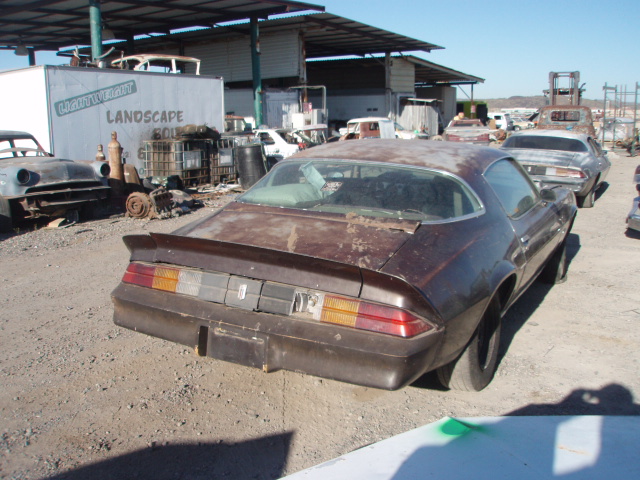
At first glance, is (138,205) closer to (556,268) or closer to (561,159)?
(556,268)

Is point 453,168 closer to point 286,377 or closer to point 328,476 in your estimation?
point 286,377

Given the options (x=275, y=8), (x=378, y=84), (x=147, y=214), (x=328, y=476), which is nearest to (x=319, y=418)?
(x=328, y=476)

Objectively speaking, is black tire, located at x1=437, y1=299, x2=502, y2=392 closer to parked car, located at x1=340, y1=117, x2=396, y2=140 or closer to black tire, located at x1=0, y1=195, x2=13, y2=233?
black tire, located at x1=0, y1=195, x2=13, y2=233

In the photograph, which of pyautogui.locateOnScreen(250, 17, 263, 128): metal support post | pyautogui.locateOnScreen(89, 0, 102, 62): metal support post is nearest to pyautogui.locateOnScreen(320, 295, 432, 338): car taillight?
pyautogui.locateOnScreen(89, 0, 102, 62): metal support post

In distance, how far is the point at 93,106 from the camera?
1213 centimetres

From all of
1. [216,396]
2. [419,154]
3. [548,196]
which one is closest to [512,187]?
Answer: [548,196]

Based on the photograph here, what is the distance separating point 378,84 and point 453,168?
30456 mm

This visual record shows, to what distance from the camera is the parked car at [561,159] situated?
32.9 ft

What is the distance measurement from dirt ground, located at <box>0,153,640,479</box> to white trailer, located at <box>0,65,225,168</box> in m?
7.33

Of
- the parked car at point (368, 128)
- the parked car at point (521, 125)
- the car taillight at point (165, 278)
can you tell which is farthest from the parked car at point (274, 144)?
the parked car at point (521, 125)

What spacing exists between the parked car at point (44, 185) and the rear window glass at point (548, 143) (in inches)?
298

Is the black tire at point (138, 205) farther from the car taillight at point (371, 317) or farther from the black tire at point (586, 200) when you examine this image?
the black tire at point (586, 200)

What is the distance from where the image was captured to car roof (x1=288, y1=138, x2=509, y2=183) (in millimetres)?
3838

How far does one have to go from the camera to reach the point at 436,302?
2.70 meters
